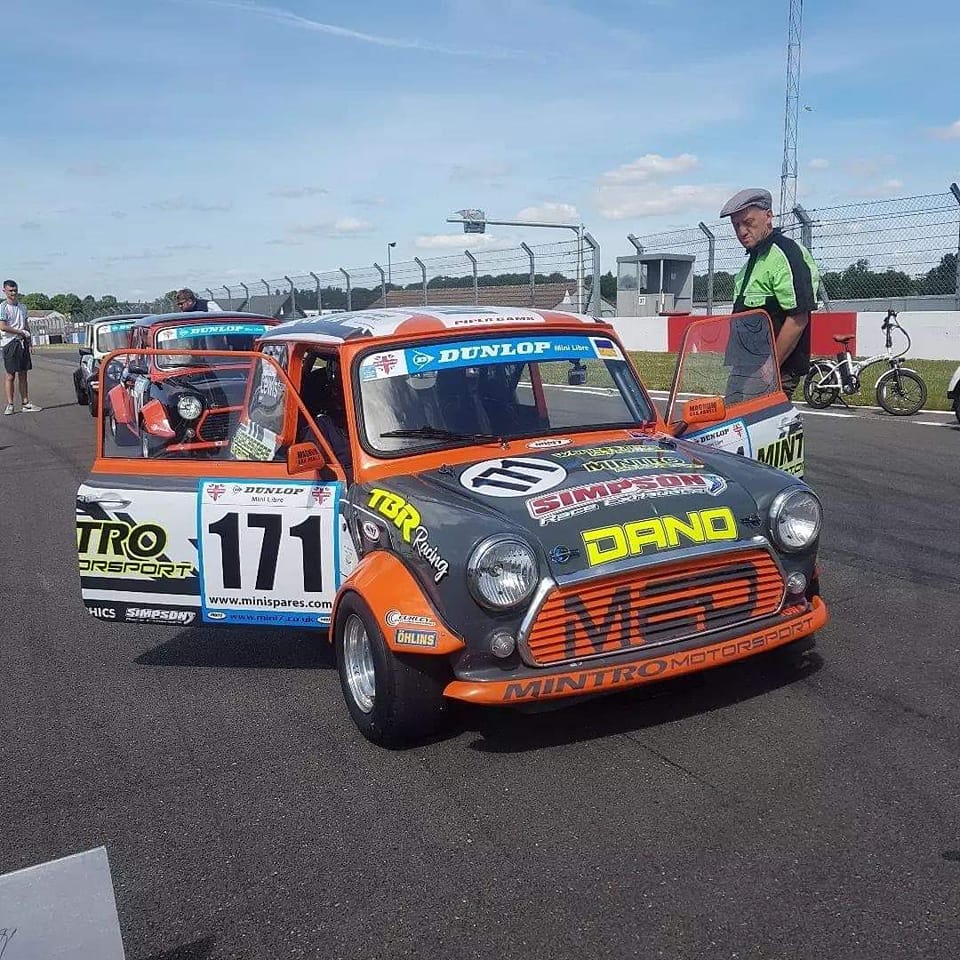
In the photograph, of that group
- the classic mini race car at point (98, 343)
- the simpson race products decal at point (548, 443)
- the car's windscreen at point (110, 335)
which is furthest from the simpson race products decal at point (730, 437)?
the car's windscreen at point (110, 335)

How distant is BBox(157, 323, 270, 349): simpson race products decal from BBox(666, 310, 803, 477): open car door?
5.77 metres

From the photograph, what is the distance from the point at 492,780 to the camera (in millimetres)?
3410

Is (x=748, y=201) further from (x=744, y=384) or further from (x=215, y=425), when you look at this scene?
(x=215, y=425)

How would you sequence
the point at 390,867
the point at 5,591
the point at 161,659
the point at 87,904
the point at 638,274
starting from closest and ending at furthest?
the point at 87,904
the point at 390,867
the point at 161,659
the point at 5,591
the point at 638,274

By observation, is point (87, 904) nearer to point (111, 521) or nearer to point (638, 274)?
point (111, 521)

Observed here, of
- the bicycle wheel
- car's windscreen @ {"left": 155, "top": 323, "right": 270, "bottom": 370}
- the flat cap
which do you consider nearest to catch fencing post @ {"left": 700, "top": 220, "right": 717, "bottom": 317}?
the bicycle wheel

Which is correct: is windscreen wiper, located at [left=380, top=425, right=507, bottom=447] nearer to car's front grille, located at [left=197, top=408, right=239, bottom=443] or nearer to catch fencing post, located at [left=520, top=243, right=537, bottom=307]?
car's front grille, located at [left=197, top=408, right=239, bottom=443]

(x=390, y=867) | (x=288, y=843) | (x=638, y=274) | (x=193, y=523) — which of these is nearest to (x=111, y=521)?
(x=193, y=523)

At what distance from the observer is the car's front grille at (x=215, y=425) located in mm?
4930

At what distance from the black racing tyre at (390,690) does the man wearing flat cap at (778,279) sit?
3.29 meters

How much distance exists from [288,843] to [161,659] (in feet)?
6.40

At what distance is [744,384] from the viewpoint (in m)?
5.31

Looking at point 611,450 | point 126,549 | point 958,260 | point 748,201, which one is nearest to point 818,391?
point 958,260

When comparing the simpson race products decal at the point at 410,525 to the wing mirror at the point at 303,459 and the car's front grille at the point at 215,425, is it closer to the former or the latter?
the wing mirror at the point at 303,459
